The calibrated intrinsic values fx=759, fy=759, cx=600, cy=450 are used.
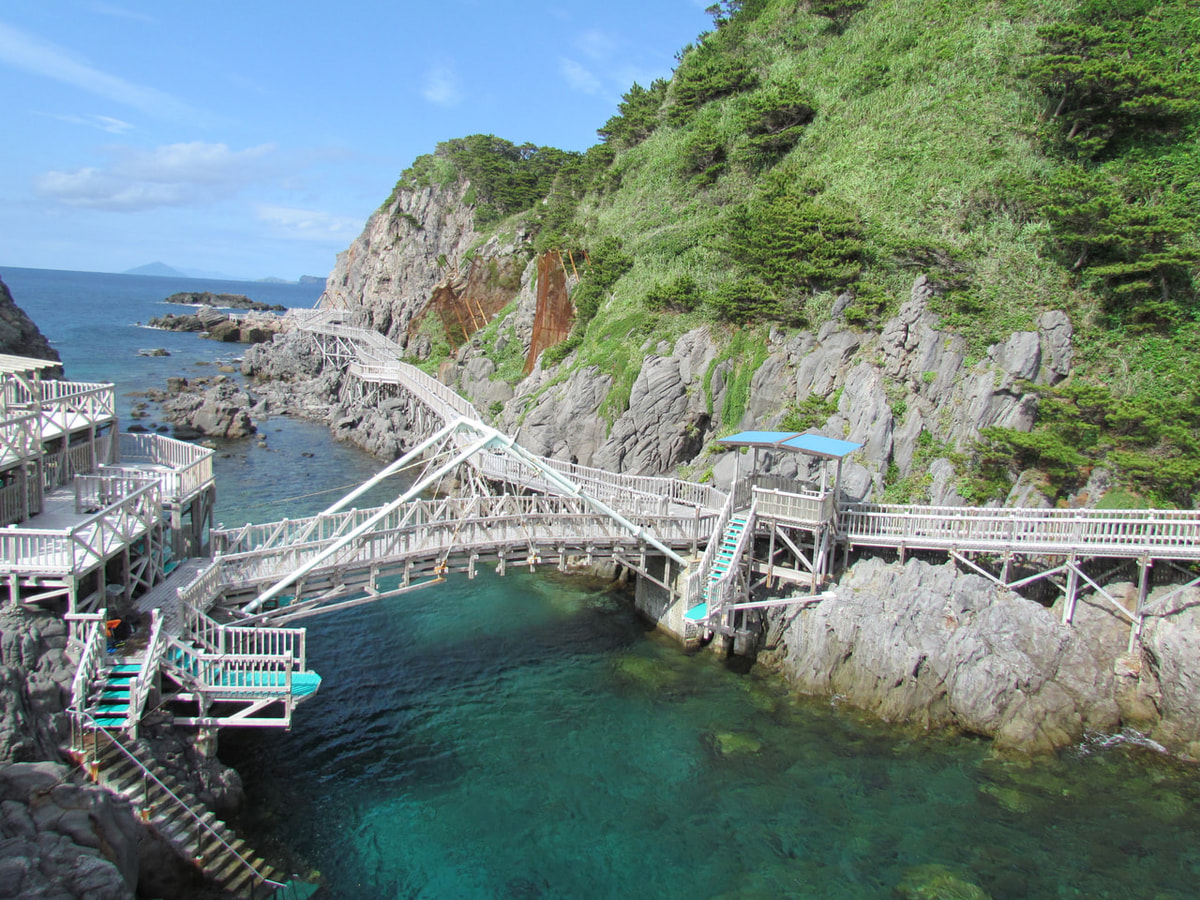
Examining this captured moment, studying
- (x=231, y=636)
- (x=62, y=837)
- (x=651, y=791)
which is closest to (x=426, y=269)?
(x=231, y=636)

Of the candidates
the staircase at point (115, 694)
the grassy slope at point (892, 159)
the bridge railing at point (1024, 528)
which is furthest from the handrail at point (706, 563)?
the staircase at point (115, 694)

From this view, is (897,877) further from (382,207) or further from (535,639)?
(382,207)

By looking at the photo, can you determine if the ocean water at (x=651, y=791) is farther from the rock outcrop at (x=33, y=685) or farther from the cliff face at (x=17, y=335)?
the cliff face at (x=17, y=335)

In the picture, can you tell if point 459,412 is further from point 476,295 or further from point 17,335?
point 17,335

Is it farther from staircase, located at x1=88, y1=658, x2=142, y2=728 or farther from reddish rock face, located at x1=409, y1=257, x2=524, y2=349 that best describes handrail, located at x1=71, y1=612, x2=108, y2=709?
reddish rock face, located at x1=409, y1=257, x2=524, y2=349

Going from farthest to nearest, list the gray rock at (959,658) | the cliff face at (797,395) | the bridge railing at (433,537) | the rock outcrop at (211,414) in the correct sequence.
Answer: the rock outcrop at (211,414) → the cliff face at (797,395) → the gray rock at (959,658) → the bridge railing at (433,537)
